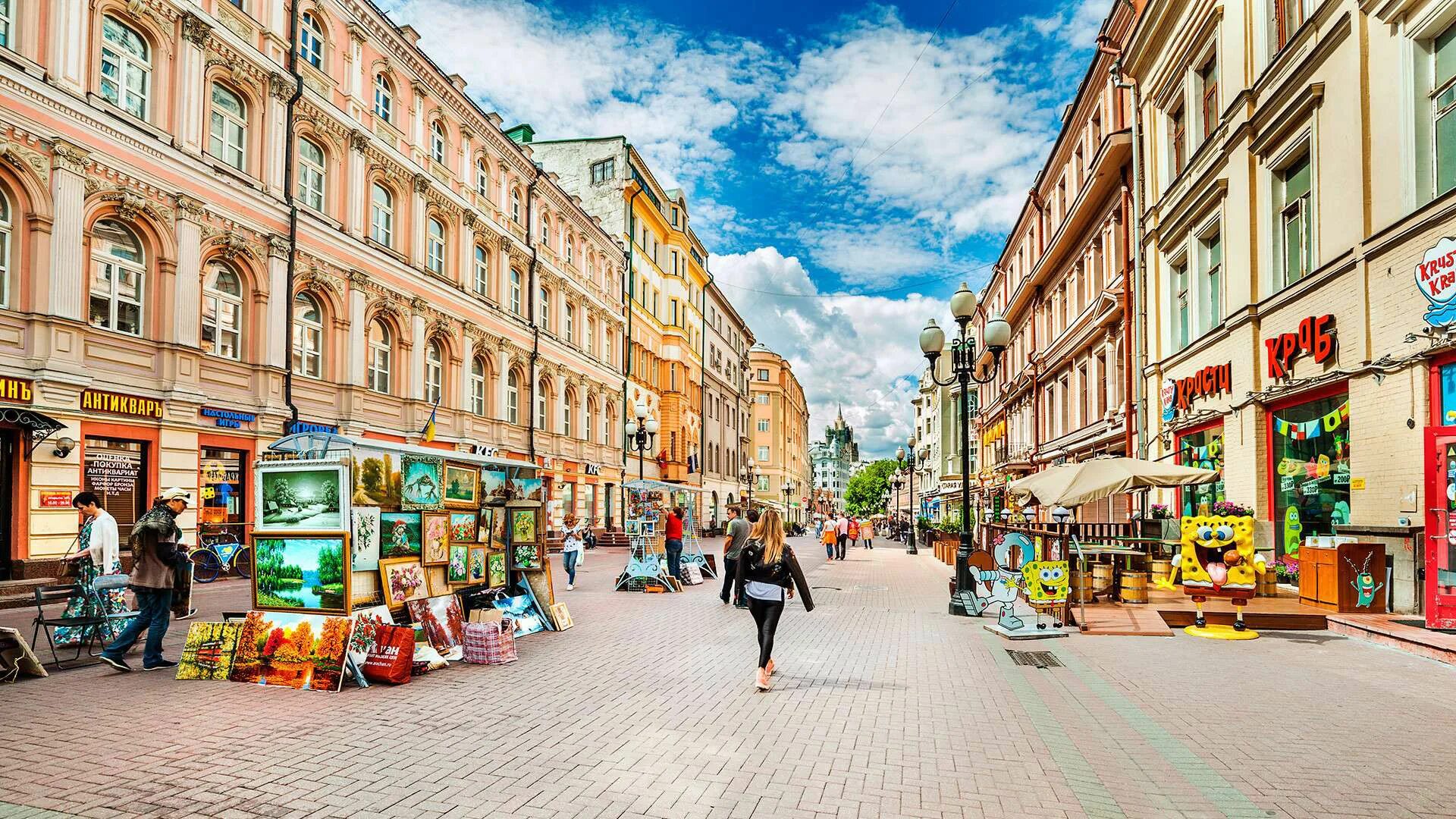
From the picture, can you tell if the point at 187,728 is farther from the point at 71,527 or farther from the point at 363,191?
the point at 363,191

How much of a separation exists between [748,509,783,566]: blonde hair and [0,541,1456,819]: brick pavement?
1.18m

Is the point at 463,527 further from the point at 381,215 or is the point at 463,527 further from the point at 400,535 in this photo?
the point at 381,215

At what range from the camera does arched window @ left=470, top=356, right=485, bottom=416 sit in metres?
31.9

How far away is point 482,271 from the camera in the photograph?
32719 millimetres

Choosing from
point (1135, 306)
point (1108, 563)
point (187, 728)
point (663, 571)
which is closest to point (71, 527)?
point (663, 571)

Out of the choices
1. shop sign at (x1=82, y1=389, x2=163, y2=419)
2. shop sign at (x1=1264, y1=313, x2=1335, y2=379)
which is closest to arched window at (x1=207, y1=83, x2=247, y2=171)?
shop sign at (x1=82, y1=389, x2=163, y2=419)

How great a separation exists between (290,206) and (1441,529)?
22593 millimetres

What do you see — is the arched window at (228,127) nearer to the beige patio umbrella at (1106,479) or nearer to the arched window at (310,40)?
the arched window at (310,40)

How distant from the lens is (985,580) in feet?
44.8

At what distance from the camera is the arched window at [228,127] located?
65.0ft

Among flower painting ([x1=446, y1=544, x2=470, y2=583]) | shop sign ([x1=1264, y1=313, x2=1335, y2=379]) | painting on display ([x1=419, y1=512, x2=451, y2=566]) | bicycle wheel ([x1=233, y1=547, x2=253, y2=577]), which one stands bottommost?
bicycle wheel ([x1=233, y1=547, x2=253, y2=577])

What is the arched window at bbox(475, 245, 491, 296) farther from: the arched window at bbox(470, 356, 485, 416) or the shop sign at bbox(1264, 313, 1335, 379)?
the shop sign at bbox(1264, 313, 1335, 379)

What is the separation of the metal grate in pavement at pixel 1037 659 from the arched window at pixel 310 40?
70.3 ft

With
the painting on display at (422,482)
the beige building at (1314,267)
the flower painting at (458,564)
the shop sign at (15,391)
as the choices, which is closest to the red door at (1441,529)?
the beige building at (1314,267)
